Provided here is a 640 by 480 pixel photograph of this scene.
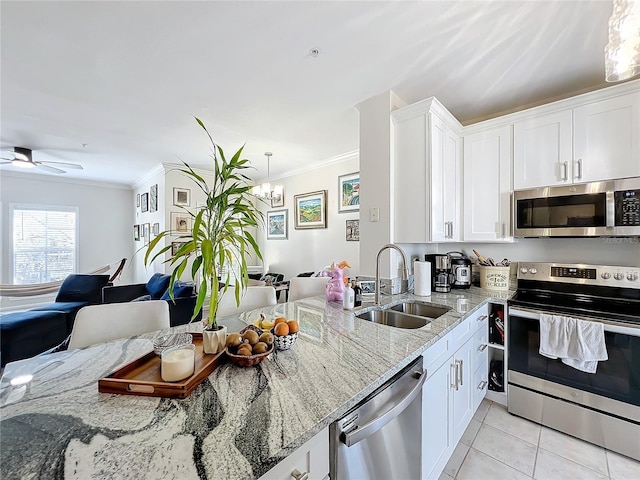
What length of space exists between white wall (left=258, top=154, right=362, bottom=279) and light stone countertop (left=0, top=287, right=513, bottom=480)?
281 cm

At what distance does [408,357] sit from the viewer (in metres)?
1.09

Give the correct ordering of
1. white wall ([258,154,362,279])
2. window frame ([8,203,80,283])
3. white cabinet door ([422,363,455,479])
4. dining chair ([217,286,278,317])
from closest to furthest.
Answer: white cabinet door ([422,363,455,479]) < dining chair ([217,286,278,317]) < white wall ([258,154,362,279]) < window frame ([8,203,80,283])

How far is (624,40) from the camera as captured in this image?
1.12 meters

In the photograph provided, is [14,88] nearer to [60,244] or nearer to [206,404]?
[206,404]

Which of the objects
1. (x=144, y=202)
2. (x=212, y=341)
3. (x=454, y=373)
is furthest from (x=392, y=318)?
(x=144, y=202)

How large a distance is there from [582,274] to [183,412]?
276 centimetres

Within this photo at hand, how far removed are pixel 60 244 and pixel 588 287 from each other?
8155 mm

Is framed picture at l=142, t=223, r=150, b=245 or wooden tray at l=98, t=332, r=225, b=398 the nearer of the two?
wooden tray at l=98, t=332, r=225, b=398

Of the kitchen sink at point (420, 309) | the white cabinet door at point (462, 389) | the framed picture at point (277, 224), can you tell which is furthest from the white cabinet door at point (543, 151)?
the framed picture at point (277, 224)

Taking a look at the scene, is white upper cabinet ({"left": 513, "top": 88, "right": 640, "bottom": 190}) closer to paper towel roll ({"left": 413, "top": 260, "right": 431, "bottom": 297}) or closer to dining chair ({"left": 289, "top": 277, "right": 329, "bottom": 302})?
paper towel roll ({"left": 413, "top": 260, "right": 431, "bottom": 297})

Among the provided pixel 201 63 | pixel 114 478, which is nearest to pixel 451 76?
pixel 201 63

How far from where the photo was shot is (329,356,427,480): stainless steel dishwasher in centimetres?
81

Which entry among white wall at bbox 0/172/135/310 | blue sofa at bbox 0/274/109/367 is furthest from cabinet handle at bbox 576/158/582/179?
white wall at bbox 0/172/135/310

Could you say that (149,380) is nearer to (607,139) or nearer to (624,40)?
(624,40)
